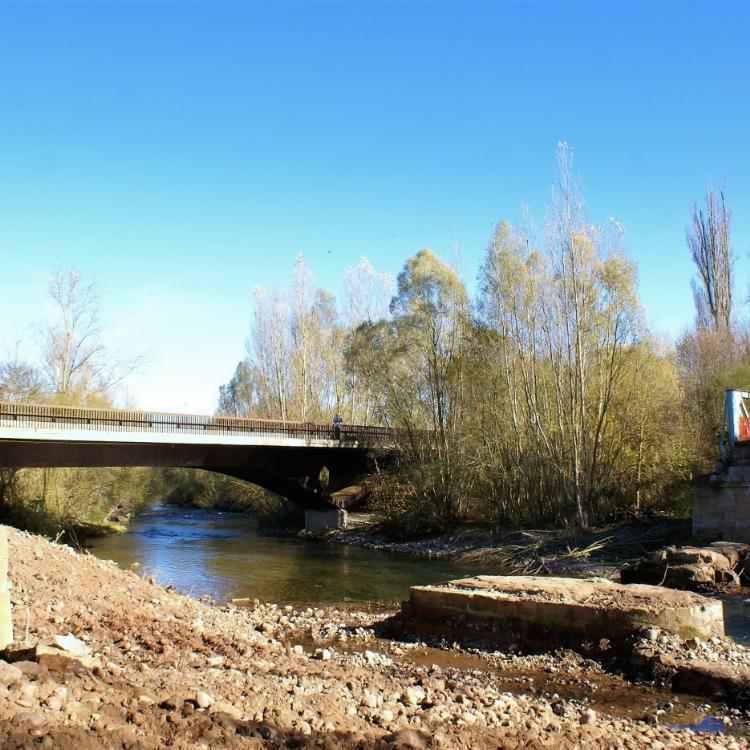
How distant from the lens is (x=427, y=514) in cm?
3120

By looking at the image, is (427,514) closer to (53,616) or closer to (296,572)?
(296,572)

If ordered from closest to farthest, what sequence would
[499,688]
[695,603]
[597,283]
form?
[499,688], [695,603], [597,283]

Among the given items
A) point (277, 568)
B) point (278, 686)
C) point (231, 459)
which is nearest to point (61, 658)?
point (278, 686)

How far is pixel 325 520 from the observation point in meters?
37.5

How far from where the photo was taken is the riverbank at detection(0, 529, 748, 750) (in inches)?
209

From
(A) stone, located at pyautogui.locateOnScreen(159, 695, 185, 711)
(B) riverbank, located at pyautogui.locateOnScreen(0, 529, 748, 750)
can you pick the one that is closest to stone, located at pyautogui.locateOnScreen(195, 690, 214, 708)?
(B) riverbank, located at pyautogui.locateOnScreen(0, 529, 748, 750)

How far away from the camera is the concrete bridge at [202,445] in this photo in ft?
85.7

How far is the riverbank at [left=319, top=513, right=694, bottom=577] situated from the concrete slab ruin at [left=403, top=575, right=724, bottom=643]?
839 centimetres

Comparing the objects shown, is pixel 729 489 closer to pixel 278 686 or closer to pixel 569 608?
pixel 569 608

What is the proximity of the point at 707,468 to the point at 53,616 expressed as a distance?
2152 centimetres

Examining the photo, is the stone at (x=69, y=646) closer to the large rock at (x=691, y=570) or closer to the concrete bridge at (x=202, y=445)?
the large rock at (x=691, y=570)

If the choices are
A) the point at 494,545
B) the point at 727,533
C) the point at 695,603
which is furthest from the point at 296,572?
the point at 695,603

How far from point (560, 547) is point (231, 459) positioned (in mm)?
16050

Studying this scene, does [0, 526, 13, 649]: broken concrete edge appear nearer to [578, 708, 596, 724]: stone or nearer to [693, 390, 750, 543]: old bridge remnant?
[578, 708, 596, 724]: stone
